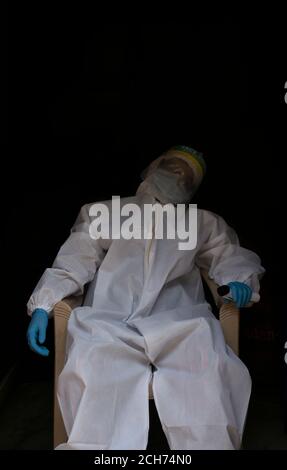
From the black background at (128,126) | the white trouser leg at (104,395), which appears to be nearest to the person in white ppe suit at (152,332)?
the white trouser leg at (104,395)

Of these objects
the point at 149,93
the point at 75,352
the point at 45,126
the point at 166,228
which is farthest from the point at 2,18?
the point at 75,352

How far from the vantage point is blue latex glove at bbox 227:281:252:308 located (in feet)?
7.81

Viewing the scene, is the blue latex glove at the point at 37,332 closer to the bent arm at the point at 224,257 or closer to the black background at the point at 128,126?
the bent arm at the point at 224,257

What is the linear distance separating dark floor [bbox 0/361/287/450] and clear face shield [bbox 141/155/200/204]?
96cm

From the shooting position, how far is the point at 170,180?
276 cm

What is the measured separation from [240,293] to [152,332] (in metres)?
0.39

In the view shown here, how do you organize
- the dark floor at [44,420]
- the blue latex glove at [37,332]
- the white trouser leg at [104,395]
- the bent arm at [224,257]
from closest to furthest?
the white trouser leg at [104,395] → the blue latex glove at [37,332] → the bent arm at [224,257] → the dark floor at [44,420]

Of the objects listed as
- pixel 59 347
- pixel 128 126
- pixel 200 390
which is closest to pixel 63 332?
pixel 59 347

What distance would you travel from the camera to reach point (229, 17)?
340 cm

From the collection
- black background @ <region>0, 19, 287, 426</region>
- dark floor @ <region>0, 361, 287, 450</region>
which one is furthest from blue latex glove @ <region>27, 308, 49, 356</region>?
black background @ <region>0, 19, 287, 426</region>

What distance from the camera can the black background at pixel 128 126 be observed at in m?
3.46

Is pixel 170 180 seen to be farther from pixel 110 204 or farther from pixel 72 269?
pixel 72 269

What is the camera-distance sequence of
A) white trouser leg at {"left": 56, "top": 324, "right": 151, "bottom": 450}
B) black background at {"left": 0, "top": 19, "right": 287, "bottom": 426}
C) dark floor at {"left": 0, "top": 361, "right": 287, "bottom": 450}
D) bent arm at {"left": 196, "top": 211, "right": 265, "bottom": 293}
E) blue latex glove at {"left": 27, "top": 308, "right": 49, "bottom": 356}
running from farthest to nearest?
1. black background at {"left": 0, "top": 19, "right": 287, "bottom": 426}
2. dark floor at {"left": 0, "top": 361, "right": 287, "bottom": 450}
3. bent arm at {"left": 196, "top": 211, "right": 265, "bottom": 293}
4. blue latex glove at {"left": 27, "top": 308, "right": 49, "bottom": 356}
5. white trouser leg at {"left": 56, "top": 324, "right": 151, "bottom": 450}

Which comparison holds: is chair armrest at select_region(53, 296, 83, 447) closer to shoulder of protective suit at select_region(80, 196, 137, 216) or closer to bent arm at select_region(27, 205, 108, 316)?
bent arm at select_region(27, 205, 108, 316)
